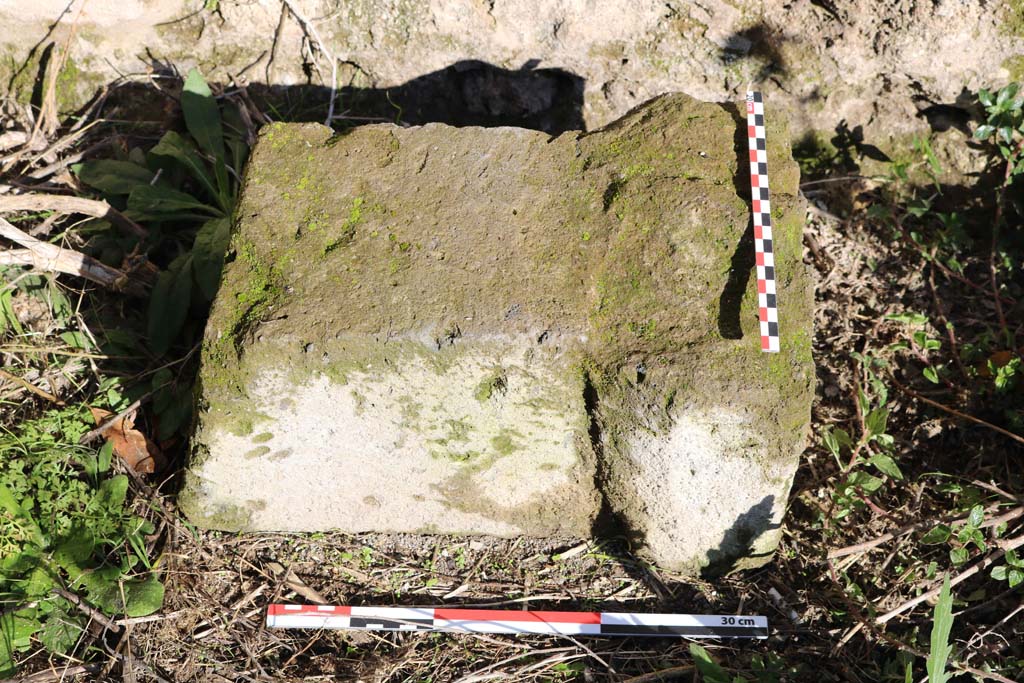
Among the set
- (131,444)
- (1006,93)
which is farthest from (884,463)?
(131,444)

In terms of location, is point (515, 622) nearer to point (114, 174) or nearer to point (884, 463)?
point (884, 463)

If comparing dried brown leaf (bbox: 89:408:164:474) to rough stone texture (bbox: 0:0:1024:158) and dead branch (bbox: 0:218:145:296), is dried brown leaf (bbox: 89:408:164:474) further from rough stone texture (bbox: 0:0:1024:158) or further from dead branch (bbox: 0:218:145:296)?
rough stone texture (bbox: 0:0:1024:158)

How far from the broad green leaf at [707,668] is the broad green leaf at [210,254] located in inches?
71.4

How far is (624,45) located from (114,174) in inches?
73.5

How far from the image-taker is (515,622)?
8.09 feet

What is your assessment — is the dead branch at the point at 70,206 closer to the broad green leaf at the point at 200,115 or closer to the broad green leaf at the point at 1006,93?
the broad green leaf at the point at 200,115

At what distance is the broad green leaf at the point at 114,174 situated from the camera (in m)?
2.89

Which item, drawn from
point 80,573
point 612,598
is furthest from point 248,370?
point 612,598

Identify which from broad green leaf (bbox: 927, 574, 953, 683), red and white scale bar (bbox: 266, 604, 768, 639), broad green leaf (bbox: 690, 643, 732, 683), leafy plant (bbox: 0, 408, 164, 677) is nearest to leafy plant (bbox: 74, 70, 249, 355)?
leafy plant (bbox: 0, 408, 164, 677)

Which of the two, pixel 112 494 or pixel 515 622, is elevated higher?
pixel 112 494

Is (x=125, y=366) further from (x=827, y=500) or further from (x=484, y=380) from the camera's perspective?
(x=827, y=500)

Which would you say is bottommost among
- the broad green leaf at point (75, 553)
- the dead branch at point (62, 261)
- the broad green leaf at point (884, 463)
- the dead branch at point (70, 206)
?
the broad green leaf at point (75, 553)

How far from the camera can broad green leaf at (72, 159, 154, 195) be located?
289 centimetres

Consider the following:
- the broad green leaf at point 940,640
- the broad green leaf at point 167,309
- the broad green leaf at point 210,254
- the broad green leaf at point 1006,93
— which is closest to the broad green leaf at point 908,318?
the broad green leaf at point 1006,93
